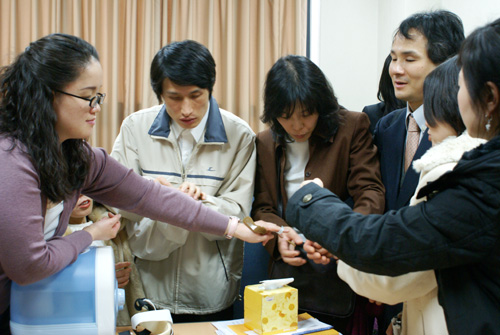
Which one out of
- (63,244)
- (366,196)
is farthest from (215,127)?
(63,244)

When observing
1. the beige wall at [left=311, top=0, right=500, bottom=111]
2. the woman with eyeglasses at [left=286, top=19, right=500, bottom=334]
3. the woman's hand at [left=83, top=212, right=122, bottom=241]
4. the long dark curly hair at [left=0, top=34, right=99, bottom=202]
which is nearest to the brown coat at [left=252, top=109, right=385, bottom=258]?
the woman's hand at [left=83, top=212, right=122, bottom=241]

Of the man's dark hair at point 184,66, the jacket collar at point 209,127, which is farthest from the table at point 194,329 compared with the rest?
the man's dark hair at point 184,66

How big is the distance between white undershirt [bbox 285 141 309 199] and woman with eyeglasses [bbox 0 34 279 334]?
74 centimetres

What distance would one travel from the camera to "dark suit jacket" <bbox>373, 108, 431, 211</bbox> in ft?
5.63

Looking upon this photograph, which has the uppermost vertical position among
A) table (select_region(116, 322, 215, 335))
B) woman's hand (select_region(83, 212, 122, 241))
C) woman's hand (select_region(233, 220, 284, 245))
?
woman's hand (select_region(83, 212, 122, 241))

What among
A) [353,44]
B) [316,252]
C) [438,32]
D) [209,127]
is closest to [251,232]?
[316,252]

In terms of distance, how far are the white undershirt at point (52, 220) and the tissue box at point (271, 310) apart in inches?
25.6

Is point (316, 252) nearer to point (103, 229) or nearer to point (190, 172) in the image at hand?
point (190, 172)

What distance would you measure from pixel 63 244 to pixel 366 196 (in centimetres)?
105

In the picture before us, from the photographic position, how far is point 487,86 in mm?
972

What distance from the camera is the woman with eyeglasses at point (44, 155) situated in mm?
1158

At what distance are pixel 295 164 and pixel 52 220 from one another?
96 centimetres

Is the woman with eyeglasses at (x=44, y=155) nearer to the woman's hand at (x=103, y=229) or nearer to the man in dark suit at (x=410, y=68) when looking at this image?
the woman's hand at (x=103, y=229)

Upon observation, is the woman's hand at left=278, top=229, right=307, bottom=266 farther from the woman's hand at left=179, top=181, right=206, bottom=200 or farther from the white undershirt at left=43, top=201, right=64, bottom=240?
the white undershirt at left=43, top=201, right=64, bottom=240
